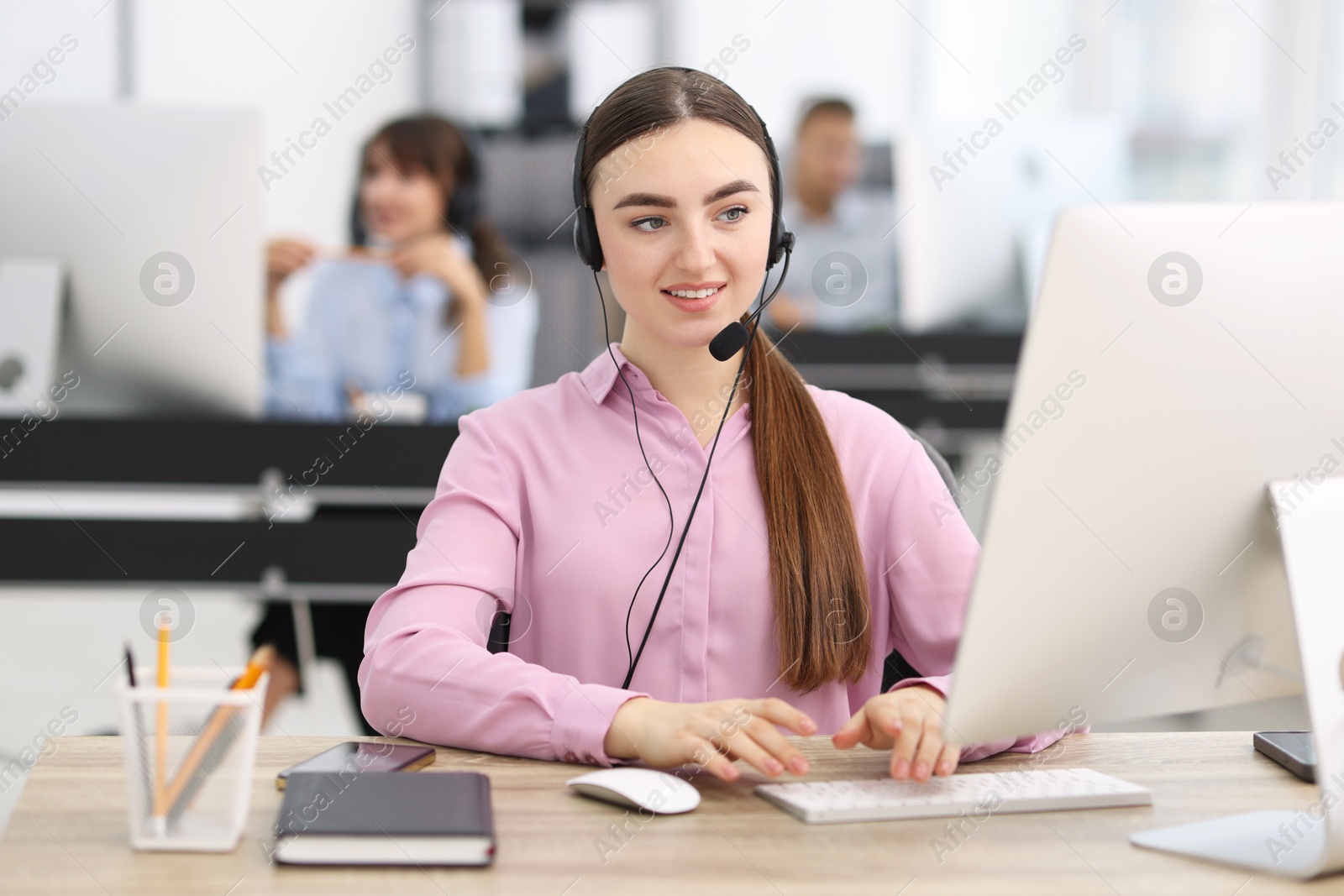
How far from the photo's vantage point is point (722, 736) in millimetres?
824

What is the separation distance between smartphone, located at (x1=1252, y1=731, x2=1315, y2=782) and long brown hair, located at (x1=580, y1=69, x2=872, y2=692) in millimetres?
330

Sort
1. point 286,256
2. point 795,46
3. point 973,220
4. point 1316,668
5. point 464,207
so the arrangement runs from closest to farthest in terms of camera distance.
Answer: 1. point 1316,668
2. point 286,256
3. point 973,220
4. point 464,207
5. point 795,46

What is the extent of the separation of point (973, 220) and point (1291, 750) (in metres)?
1.93

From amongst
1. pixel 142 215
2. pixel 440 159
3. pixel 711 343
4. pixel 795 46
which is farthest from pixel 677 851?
pixel 795 46

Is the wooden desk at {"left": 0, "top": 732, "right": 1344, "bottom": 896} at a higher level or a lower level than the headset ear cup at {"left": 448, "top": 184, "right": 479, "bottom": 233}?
lower

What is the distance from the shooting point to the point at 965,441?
2.62m

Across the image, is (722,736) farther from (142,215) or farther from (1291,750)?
(142,215)

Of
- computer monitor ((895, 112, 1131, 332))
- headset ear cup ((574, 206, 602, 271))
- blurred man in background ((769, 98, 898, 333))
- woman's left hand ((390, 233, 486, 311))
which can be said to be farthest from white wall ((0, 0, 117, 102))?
headset ear cup ((574, 206, 602, 271))

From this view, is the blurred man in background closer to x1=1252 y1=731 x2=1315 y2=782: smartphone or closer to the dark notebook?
x1=1252 y1=731 x2=1315 y2=782: smartphone

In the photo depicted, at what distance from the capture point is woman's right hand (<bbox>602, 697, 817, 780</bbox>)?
32.1 inches

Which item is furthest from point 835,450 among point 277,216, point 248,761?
point 277,216

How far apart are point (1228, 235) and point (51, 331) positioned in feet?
5.13

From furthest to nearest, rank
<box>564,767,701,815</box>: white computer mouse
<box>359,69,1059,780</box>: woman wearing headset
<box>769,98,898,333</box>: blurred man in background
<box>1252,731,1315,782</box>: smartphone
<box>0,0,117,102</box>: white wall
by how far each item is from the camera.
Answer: <box>0,0,117,102</box>: white wall, <box>769,98,898,333</box>: blurred man in background, <box>359,69,1059,780</box>: woman wearing headset, <box>1252,731,1315,782</box>: smartphone, <box>564,767,701,815</box>: white computer mouse

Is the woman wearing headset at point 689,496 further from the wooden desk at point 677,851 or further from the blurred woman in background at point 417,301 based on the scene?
the blurred woman in background at point 417,301
